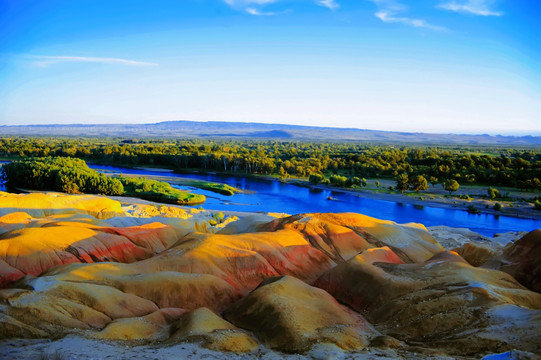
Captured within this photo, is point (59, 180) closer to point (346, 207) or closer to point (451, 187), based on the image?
point (346, 207)

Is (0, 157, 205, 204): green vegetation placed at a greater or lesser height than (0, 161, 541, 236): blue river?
greater

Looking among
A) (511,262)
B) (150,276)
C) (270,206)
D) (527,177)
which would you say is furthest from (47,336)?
(527,177)

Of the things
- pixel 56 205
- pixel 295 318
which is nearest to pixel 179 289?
pixel 295 318

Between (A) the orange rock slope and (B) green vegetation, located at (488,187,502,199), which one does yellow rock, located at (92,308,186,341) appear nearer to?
(A) the orange rock slope

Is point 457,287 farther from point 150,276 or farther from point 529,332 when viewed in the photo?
point 150,276

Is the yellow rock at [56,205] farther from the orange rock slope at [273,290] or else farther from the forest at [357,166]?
the forest at [357,166]

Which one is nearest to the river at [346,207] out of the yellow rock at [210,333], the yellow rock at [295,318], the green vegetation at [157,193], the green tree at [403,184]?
the green vegetation at [157,193]

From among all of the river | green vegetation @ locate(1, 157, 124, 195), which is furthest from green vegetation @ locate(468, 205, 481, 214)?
green vegetation @ locate(1, 157, 124, 195)
